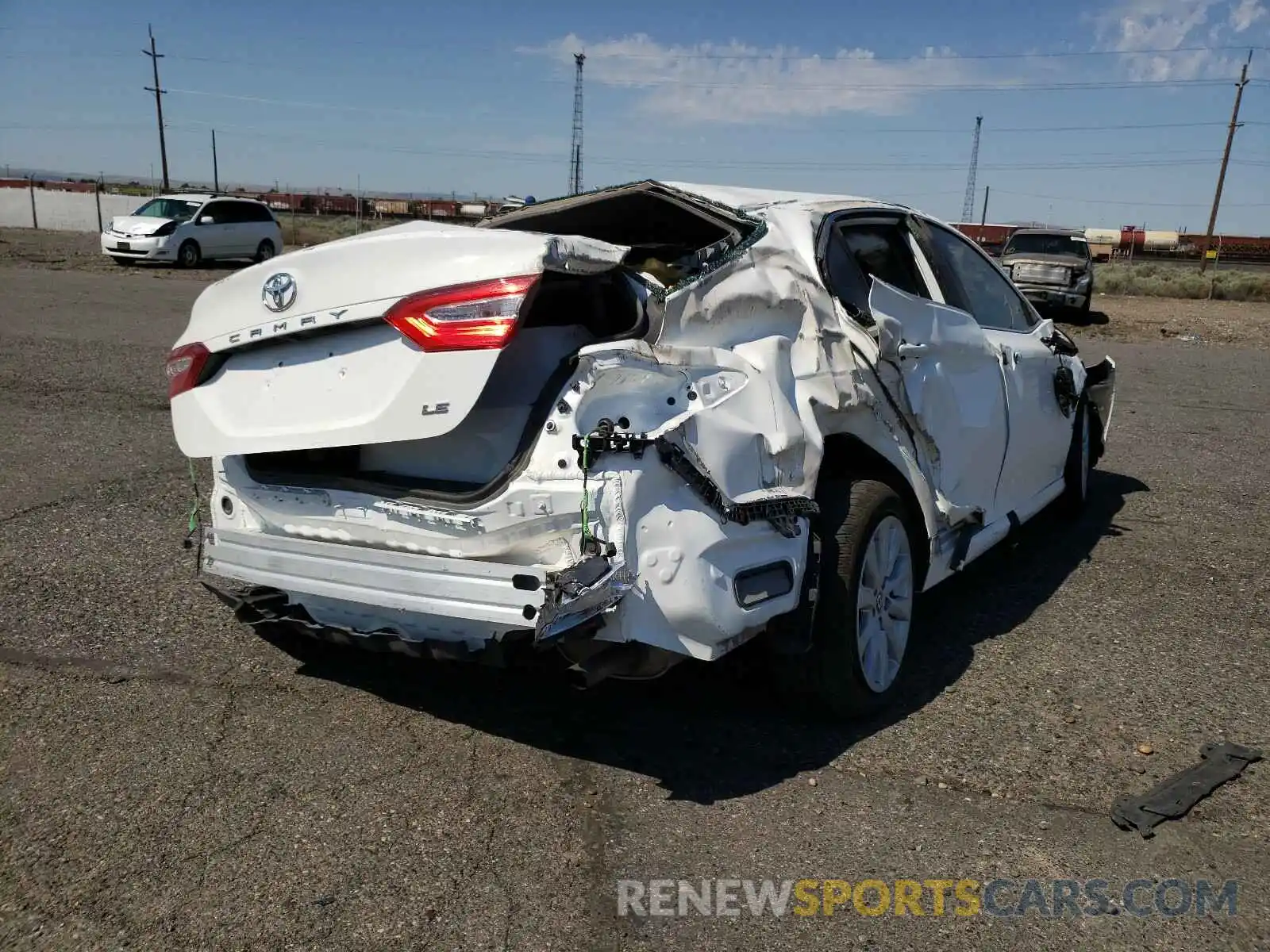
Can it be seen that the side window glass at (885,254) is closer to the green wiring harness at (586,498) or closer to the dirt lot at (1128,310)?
the green wiring harness at (586,498)

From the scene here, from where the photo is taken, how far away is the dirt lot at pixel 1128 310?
19.4 meters

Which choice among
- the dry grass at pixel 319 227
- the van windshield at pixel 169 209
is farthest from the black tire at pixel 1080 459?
the dry grass at pixel 319 227

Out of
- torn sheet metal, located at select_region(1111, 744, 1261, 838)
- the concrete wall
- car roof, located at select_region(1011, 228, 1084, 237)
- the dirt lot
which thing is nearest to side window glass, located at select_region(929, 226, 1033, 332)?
torn sheet metal, located at select_region(1111, 744, 1261, 838)

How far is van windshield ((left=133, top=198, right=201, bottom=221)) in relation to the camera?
26.2 meters

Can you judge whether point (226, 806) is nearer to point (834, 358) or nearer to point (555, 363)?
point (555, 363)

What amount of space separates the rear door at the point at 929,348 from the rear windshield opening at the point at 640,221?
1.67 feet

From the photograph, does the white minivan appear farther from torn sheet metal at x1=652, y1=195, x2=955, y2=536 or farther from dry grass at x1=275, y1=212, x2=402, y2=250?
torn sheet metal at x1=652, y1=195, x2=955, y2=536

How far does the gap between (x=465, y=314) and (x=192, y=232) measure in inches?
1025

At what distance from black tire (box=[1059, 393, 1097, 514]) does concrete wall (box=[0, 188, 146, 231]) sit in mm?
45182

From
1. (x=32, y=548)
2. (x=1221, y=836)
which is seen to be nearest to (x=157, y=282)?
(x=32, y=548)

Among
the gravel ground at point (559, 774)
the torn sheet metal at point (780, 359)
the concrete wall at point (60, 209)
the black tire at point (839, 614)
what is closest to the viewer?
the gravel ground at point (559, 774)

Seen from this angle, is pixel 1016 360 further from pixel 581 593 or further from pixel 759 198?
pixel 581 593

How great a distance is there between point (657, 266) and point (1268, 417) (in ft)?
29.8

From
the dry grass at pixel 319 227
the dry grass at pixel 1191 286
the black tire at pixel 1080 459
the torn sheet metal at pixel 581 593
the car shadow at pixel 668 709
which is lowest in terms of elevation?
the dry grass at pixel 319 227
